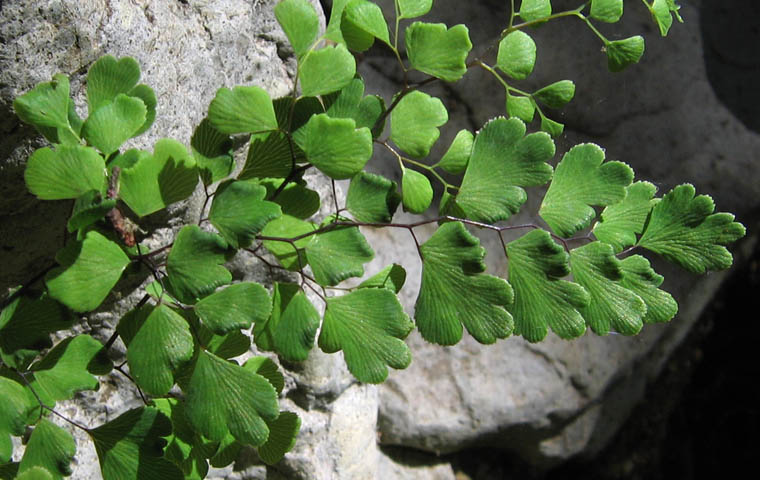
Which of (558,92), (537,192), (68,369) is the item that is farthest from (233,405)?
(537,192)

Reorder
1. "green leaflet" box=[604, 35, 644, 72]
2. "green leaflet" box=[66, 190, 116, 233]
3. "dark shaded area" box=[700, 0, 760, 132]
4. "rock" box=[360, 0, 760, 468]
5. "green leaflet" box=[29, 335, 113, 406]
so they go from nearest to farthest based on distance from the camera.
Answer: "green leaflet" box=[66, 190, 116, 233] < "green leaflet" box=[29, 335, 113, 406] < "green leaflet" box=[604, 35, 644, 72] < "rock" box=[360, 0, 760, 468] < "dark shaded area" box=[700, 0, 760, 132]

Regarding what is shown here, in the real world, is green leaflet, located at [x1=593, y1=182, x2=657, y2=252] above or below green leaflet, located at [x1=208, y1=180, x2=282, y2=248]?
above

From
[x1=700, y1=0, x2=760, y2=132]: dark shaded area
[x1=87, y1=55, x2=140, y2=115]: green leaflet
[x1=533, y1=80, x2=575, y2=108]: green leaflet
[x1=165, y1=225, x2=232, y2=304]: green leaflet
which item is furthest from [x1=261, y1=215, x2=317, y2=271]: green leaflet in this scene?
[x1=700, y1=0, x2=760, y2=132]: dark shaded area

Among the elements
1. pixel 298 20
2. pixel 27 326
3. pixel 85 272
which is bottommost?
pixel 27 326

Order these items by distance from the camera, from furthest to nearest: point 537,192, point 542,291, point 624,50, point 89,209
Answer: point 537,192
point 624,50
point 542,291
point 89,209

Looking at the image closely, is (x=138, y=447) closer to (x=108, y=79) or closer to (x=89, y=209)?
(x=89, y=209)

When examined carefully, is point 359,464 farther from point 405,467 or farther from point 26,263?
point 26,263

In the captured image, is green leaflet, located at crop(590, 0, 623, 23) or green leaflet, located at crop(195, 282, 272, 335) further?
green leaflet, located at crop(590, 0, 623, 23)

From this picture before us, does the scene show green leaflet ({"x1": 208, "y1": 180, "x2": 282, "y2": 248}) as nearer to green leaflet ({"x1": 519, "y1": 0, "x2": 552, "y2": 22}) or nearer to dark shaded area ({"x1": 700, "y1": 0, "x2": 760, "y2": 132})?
green leaflet ({"x1": 519, "y1": 0, "x2": 552, "y2": 22})
